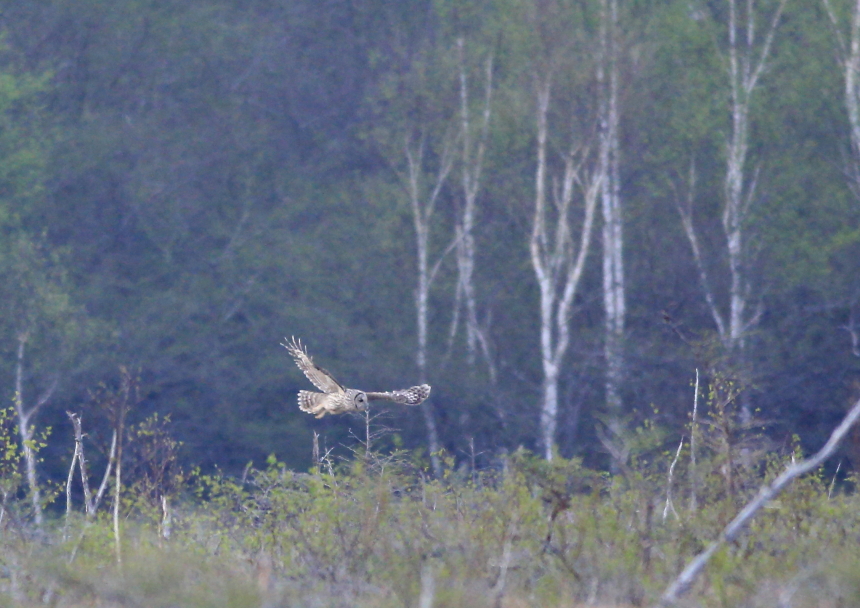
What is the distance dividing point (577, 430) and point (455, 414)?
1934 mm

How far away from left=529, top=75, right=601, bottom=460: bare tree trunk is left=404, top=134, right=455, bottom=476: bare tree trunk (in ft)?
5.48

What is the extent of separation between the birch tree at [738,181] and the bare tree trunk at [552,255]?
59.8 inches

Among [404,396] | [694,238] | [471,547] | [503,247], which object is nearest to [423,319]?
[503,247]

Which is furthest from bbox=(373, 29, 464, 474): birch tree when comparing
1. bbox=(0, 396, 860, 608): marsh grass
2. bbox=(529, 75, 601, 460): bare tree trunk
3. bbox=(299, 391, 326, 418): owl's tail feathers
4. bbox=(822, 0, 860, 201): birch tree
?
bbox=(0, 396, 860, 608): marsh grass

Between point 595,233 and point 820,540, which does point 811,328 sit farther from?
point 820,540

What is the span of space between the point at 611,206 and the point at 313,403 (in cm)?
1172

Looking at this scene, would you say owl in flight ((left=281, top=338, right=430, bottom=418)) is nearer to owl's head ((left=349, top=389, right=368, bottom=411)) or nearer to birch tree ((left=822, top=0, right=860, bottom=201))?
owl's head ((left=349, top=389, right=368, bottom=411))

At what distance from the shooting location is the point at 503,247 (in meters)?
23.5

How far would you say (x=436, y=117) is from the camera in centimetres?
2295

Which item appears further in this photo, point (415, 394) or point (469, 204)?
point (469, 204)

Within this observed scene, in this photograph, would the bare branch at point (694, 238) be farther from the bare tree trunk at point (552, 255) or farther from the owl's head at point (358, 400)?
the owl's head at point (358, 400)

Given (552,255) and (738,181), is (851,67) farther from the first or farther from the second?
(552,255)

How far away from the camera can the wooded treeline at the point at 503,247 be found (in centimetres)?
2134

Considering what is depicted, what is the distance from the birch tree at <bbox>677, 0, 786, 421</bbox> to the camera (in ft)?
69.5
